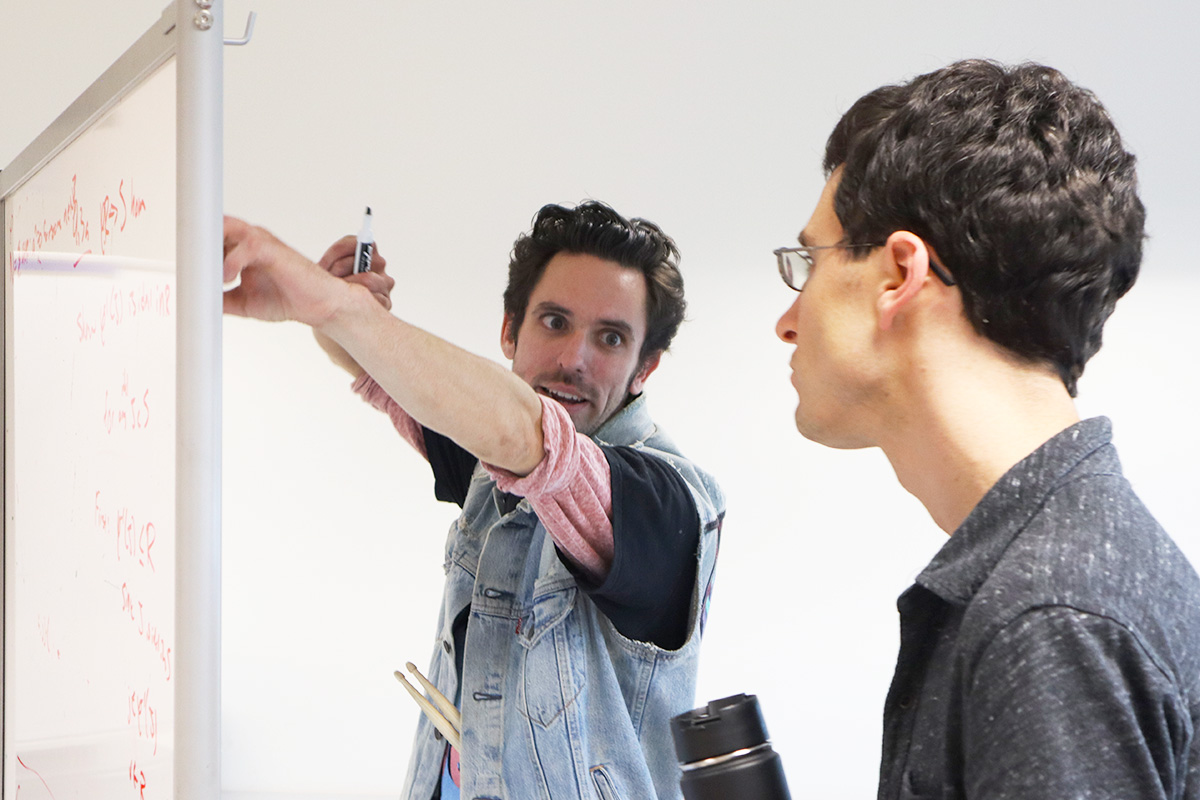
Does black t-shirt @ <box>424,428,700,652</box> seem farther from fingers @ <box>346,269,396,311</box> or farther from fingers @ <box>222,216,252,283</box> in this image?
fingers @ <box>222,216,252,283</box>

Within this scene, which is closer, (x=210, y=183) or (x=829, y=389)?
(x=210, y=183)

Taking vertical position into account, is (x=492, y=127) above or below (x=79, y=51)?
below

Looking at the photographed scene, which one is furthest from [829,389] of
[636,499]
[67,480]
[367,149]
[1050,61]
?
[1050,61]

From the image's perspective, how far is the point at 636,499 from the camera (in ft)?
3.63

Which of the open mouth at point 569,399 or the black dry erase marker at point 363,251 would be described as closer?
the black dry erase marker at point 363,251

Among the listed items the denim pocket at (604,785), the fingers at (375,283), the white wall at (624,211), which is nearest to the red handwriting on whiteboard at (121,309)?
the fingers at (375,283)

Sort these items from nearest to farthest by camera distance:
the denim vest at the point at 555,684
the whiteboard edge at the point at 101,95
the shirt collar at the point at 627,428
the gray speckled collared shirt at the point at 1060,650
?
the gray speckled collared shirt at the point at 1060,650
the whiteboard edge at the point at 101,95
the denim vest at the point at 555,684
the shirt collar at the point at 627,428

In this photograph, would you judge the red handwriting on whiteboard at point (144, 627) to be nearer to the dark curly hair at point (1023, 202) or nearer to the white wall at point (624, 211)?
the dark curly hair at point (1023, 202)

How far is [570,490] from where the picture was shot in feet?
3.47

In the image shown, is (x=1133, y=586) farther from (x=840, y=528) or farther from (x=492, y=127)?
(x=492, y=127)

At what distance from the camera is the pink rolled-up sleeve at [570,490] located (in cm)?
102

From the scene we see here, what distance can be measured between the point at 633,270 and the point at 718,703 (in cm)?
92

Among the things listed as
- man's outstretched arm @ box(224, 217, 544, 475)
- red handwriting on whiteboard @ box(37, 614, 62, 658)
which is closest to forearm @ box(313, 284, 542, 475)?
man's outstretched arm @ box(224, 217, 544, 475)

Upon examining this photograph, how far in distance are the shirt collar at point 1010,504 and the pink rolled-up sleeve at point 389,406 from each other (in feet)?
3.15
